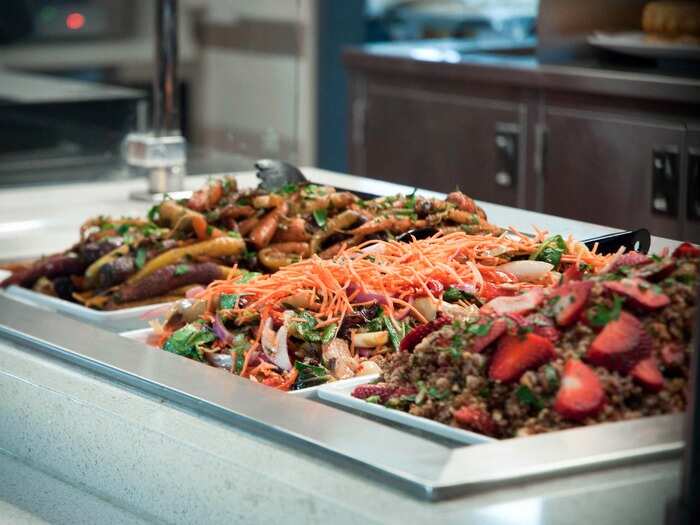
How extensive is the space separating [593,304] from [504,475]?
0.26m

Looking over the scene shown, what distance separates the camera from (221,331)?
1.60 metres

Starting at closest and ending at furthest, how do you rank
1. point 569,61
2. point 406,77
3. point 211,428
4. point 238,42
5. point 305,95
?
point 211,428
point 569,61
point 406,77
point 238,42
point 305,95

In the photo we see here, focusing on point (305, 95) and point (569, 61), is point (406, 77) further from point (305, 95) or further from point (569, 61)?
point (305, 95)

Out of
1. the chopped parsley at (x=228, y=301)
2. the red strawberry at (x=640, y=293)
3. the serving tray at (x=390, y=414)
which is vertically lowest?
the serving tray at (x=390, y=414)

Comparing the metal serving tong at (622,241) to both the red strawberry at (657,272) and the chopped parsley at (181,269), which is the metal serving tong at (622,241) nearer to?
the chopped parsley at (181,269)

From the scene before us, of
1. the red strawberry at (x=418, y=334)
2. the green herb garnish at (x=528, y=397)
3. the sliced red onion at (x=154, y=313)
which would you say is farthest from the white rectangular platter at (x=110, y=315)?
the green herb garnish at (x=528, y=397)

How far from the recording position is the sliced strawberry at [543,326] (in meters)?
1.27

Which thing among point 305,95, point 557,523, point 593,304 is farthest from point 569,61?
point 557,523

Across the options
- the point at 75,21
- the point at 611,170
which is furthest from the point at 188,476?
the point at 75,21

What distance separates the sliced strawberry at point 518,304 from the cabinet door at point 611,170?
2.24m

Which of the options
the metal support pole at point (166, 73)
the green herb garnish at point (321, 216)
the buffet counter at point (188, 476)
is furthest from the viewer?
the metal support pole at point (166, 73)

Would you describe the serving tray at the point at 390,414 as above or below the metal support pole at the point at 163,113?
below

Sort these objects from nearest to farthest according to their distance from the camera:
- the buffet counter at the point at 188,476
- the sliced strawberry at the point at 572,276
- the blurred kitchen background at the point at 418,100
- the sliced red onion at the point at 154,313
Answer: the buffet counter at the point at 188,476 < the sliced strawberry at the point at 572,276 < the sliced red onion at the point at 154,313 < the blurred kitchen background at the point at 418,100

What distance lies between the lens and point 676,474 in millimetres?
1129
